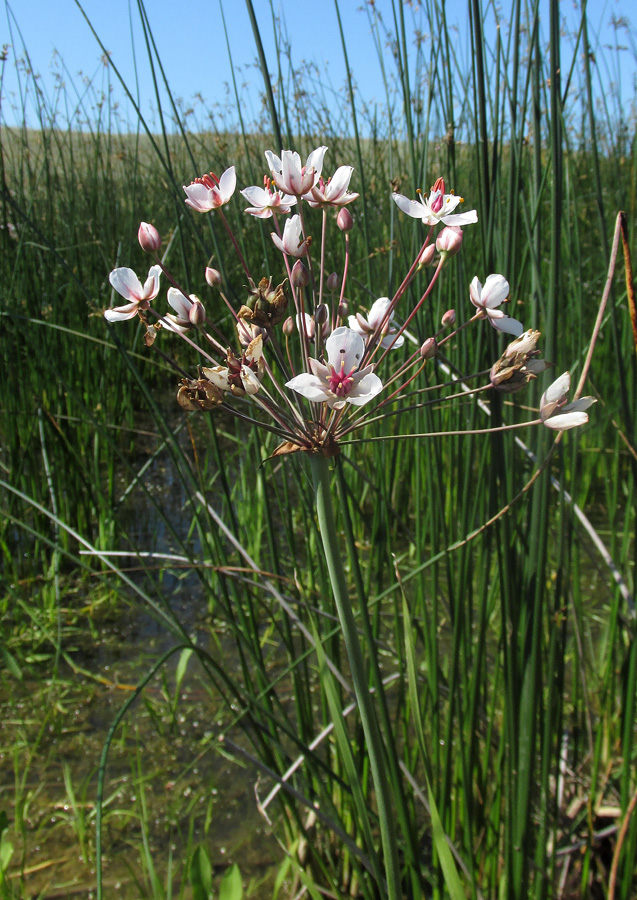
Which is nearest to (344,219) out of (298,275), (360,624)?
(298,275)

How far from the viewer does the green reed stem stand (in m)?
0.59

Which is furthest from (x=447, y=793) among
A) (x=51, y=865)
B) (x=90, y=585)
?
(x=90, y=585)

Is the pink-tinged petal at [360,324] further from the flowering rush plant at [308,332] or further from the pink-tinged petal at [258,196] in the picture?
the pink-tinged petal at [258,196]

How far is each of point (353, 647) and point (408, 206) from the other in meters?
0.46

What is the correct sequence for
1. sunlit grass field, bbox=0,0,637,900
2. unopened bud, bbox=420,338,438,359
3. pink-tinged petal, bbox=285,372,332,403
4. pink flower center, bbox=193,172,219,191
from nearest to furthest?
pink-tinged petal, bbox=285,372,332,403
unopened bud, bbox=420,338,438,359
pink flower center, bbox=193,172,219,191
sunlit grass field, bbox=0,0,637,900

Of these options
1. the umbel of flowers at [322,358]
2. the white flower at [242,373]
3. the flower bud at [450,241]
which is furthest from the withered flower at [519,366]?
the white flower at [242,373]

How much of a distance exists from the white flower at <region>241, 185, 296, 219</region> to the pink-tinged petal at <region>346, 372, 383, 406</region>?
0.91 ft

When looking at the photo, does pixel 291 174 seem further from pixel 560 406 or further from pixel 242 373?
pixel 560 406

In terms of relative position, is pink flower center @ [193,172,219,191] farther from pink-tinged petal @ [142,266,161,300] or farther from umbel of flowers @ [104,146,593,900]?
pink-tinged petal @ [142,266,161,300]

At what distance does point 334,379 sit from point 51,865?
1397mm

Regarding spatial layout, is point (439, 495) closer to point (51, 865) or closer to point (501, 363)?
point (501, 363)

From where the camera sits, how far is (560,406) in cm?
64

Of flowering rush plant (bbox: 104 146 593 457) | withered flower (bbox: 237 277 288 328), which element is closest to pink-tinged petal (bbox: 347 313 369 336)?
flowering rush plant (bbox: 104 146 593 457)

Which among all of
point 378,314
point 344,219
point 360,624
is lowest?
point 360,624
